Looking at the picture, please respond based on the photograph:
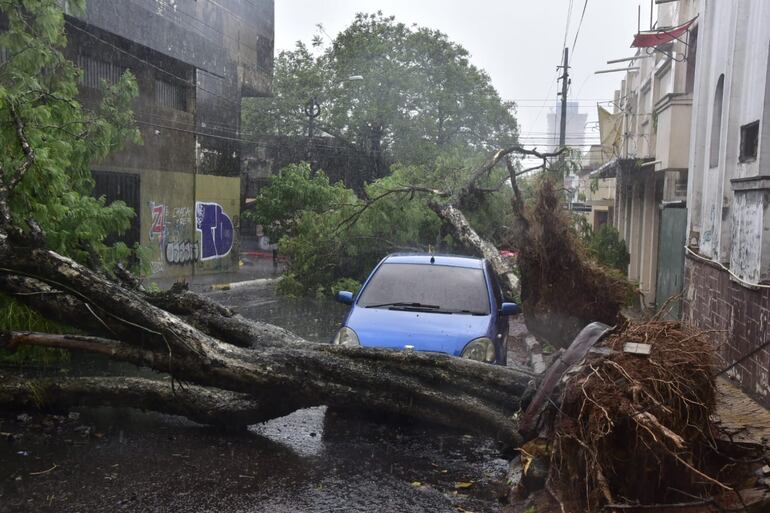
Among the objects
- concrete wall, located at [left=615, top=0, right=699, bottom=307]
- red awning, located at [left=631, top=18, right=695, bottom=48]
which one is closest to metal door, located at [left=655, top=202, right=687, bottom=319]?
concrete wall, located at [left=615, top=0, right=699, bottom=307]

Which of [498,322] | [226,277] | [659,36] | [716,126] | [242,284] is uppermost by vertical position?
[659,36]

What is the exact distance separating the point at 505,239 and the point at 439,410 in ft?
18.3

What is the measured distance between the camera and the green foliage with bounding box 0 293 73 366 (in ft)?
26.2

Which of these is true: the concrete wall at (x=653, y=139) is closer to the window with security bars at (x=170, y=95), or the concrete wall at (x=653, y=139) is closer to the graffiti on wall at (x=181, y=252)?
the window with security bars at (x=170, y=95)

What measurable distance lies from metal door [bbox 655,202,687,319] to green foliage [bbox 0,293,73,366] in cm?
907

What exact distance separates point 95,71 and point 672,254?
14995mm

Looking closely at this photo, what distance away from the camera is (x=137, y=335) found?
22.6 feet

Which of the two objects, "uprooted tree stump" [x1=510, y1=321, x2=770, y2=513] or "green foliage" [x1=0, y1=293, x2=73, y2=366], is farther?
"green foliage" [x1=0, y1=293, x2=73, y2=366]

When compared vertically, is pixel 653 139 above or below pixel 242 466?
above

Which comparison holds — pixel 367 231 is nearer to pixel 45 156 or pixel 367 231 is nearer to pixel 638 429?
pixel 45 156

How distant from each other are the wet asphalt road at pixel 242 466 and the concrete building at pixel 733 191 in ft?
8.41

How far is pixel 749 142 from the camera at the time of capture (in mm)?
8539

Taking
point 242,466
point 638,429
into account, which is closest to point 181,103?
point 242,466

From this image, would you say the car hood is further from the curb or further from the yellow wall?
the yellow wall
